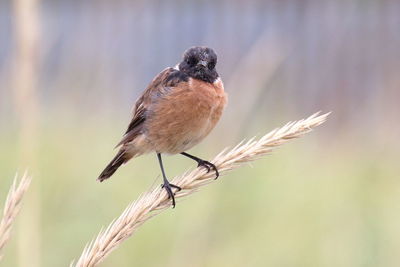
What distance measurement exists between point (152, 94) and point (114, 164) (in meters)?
0.38

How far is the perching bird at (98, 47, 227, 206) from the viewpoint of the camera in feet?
12.4

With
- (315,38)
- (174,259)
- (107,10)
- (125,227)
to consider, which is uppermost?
(125,227)

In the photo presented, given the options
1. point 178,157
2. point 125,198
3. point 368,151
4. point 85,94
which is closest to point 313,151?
point 368,151

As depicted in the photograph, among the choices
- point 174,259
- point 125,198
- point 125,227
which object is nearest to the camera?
point 125,227

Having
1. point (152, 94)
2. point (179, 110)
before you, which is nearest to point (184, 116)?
point (179, 110)

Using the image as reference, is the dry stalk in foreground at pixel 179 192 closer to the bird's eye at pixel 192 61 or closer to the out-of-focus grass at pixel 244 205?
the out-of-focus grass at pixel 244 205

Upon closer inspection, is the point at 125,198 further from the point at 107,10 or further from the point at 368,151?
the point at 107,10

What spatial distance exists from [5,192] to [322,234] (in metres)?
1.80

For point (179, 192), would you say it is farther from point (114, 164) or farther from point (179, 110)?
point (114, 164)

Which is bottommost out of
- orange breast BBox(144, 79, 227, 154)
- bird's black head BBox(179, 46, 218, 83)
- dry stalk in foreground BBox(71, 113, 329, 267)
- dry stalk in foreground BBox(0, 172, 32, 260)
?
orange breast BBox(144, 79, 227, 154)

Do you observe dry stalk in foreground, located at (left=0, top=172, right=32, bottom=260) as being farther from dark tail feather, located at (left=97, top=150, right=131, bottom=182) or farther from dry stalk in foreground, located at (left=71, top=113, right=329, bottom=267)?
dark tail feather, located at (left=97, top=150, right=131, bottom=182)

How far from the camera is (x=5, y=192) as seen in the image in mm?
4848

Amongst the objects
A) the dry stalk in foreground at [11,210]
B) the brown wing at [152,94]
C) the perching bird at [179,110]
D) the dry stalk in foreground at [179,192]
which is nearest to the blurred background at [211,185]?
the perching bird at [179,110]

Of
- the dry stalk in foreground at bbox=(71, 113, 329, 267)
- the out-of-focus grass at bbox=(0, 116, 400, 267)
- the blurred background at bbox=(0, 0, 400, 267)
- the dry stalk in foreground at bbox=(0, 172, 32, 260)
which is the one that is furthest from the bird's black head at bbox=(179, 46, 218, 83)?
the dry stalk in foreground at bbox=(0, 172, 32, 260)
